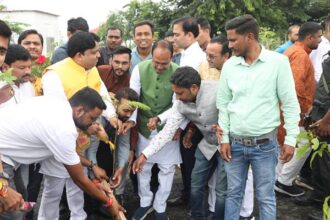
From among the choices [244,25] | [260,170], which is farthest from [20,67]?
[260,170]

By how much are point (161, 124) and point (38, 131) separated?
1360 millimetres

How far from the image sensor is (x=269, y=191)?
278cm

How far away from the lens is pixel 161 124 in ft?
11.5

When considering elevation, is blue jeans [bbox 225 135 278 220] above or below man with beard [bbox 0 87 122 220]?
below

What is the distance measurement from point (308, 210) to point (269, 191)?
1.44 metres

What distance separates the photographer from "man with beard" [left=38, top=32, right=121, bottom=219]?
3.07 metres

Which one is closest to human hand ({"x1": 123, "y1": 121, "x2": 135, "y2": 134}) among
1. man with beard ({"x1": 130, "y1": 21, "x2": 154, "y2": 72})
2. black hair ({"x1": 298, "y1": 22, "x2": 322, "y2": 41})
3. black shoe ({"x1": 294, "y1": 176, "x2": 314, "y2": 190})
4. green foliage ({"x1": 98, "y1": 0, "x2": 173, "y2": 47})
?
man with beard ({"x1": 130, "y1": 21, "x2": 154, "y2": 72})

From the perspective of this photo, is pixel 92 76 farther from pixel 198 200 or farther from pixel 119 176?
pixel 198 200

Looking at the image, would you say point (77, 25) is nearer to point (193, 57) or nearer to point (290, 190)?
point (193, 57)

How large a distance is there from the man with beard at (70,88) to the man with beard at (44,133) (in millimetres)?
446

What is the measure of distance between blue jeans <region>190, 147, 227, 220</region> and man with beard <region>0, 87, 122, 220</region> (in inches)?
38.3

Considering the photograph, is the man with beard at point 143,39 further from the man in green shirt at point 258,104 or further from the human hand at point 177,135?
the man in green shirt at point 258,104

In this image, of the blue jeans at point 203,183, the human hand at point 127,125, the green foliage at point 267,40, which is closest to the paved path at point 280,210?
the blue jeans at point 203,183

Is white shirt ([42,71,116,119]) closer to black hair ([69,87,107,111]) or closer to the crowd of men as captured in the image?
the crowd of men
